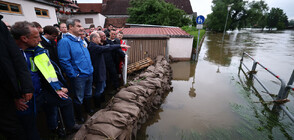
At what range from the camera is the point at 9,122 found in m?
1.41

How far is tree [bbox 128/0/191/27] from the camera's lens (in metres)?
15.9

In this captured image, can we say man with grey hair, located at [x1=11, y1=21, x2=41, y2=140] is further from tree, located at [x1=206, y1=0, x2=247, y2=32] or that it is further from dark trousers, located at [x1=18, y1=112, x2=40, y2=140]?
tree, located at [x1=206, y1=0, x2=247, y2=32]

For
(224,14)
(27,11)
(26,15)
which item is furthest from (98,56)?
(224,14)

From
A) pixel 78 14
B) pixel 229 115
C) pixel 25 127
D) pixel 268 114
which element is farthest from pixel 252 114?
pixel 78 14

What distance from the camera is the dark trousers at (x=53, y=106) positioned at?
1.93 metres

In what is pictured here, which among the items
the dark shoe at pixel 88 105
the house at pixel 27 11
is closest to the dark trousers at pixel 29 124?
the dark shoe at pixel 88 105

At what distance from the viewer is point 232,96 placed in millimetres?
4008

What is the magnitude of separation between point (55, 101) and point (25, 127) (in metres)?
0.44

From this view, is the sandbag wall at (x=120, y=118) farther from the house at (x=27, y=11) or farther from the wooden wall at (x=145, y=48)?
the house at (x=27, y=11)

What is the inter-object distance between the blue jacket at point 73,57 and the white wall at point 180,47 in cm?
559

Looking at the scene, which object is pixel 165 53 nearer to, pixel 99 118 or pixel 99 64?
pixel 99 64

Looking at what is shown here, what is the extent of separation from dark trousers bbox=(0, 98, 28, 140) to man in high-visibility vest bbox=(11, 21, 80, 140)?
187 millimetres

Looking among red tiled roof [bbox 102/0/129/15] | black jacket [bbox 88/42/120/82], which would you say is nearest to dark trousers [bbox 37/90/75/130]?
black jacket [bbox 88/42/120/82]

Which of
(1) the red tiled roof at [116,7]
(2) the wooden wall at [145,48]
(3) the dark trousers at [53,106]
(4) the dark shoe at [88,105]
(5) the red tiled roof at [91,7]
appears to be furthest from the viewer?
(5) the red tiled roof at [91,7]
